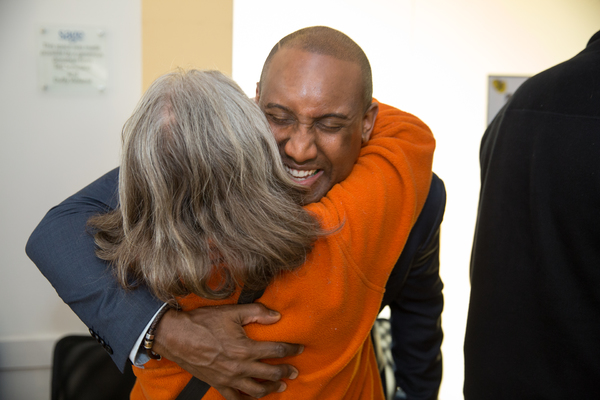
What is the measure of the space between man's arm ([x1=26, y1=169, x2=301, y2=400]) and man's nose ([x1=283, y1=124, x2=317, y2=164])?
396 millimetres

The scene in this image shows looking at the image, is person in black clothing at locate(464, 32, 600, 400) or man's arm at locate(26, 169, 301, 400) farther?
man's arm at locate(26, 169, 301, 400)

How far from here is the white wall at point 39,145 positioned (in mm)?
2006

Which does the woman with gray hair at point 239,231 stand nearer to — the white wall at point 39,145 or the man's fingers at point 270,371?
the man's fingers at point 270,371

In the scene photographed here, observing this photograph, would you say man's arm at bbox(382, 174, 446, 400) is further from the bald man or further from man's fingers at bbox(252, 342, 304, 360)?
man's fingers at bbox(252, 342, 304, 360)

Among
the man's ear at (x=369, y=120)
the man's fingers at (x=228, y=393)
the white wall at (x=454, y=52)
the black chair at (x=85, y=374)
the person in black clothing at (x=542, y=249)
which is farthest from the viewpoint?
the white wall at (x=454, y=52)

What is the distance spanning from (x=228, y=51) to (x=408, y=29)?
1.10m

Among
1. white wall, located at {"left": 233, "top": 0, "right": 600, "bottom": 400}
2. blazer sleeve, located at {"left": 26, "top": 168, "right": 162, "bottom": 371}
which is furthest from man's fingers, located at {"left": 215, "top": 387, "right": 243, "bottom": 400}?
white wall, located at {"left": 233, "top": 0, "right": 600, "bottom": 400}

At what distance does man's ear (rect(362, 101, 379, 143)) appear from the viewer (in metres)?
1.19

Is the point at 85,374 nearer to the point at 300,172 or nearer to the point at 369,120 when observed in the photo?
the point at 300,172

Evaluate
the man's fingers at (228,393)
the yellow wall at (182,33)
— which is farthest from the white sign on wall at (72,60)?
the man's fingers at (228,393)

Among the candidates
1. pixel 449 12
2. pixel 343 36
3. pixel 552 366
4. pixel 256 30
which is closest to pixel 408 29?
pixel 449 12

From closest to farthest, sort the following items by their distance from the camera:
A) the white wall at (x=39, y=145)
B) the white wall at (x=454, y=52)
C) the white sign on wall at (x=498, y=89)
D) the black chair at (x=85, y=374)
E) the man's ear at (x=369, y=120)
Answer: the man's ear at (x=369, y=120) < the black chair at (x=85, y=374) < the white wall at (x=39, y=145) < the white wall at (x=454, y=52) < the white sign on wall at (x=498, y=89)

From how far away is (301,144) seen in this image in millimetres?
1029

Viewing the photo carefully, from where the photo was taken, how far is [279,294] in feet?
2.95
